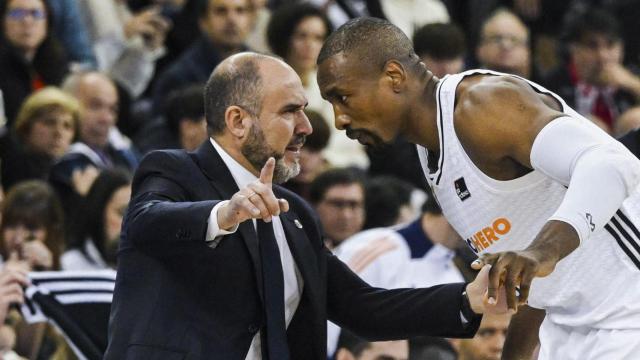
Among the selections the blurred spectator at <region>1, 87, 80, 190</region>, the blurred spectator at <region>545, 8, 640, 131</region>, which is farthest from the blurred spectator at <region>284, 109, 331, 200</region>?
the blurred spectator at <region>545, 8, 640, 131</region>

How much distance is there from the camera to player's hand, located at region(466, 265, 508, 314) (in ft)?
13.2

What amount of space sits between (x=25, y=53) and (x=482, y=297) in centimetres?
500

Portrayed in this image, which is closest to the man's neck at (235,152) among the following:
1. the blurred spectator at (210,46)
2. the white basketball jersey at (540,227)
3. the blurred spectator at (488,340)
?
the white basketball jersey at (540,227)

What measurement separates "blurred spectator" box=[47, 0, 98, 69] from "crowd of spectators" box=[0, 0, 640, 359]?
0.4 inches

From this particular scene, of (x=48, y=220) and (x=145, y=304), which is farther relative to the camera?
(x=48, y=220)

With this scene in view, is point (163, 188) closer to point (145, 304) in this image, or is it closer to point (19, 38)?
point (145, 304)

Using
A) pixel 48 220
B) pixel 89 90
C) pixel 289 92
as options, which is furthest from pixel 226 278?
pixel 89 90

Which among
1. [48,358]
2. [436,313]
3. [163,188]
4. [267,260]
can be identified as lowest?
[48,358]

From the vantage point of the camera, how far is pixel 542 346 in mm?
4520

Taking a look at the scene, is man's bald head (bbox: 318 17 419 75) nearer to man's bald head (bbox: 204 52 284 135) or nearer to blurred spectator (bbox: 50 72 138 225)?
man's bald head (bbox: 204 52 284 135)

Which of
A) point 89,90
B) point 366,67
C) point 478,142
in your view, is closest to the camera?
point 478,142

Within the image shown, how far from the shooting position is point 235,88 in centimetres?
482

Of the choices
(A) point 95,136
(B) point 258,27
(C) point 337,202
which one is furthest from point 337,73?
(B) point 258,27

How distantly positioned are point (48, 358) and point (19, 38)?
306 centimetres
